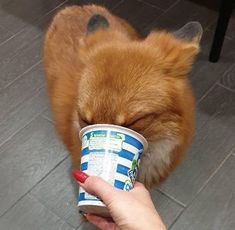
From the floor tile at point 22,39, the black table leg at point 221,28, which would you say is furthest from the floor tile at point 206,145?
the floor tile at point 22,39

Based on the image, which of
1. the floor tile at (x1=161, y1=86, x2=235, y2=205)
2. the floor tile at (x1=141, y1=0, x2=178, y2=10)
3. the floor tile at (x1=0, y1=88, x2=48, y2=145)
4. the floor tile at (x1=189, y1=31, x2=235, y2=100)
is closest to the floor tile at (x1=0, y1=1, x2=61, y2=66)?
the floor tile at (x1=0, y1=88, x2=48, y2=145)

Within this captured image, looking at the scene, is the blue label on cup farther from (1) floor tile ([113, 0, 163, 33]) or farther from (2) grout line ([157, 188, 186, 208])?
(1) floor tile ([113, 0, 163, 33])

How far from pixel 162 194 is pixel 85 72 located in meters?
0.79

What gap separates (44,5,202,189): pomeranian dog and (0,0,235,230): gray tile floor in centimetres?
33

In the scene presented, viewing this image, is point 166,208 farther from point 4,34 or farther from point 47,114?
point 4,34

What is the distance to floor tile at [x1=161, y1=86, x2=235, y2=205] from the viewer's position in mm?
1699

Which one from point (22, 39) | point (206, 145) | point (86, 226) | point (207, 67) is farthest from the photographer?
point (22, 39)

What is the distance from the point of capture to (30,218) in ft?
5.41

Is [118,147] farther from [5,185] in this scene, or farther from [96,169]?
[5,185]

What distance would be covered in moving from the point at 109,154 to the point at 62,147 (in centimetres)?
95

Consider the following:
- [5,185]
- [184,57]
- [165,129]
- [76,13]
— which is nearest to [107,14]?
[76,13]

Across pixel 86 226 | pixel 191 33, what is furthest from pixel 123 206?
pixel 86 226

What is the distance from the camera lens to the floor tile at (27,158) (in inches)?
68.4

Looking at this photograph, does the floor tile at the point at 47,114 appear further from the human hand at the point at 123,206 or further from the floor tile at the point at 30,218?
the human hand at the point at 123,206
